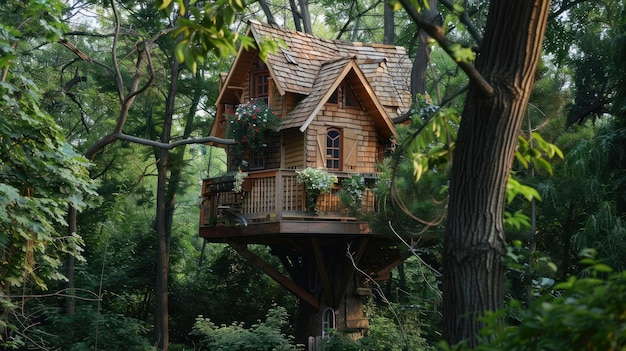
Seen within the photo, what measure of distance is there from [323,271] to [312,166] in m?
2.47

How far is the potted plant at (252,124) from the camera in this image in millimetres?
17188

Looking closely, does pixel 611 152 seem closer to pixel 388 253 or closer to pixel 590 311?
pixel 388 253

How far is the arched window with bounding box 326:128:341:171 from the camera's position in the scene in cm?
1761

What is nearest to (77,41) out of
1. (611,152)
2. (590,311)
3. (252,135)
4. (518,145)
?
(252,135)

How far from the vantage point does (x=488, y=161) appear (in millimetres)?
4688

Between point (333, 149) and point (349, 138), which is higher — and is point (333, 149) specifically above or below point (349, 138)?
below

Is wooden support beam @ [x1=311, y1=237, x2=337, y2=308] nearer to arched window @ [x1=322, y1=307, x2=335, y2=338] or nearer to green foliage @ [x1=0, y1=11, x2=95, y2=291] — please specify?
arched window @ [x1=322, y1=307, x2=335, y2=338]

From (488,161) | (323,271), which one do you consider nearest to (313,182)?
(323,271)

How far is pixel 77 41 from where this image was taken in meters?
24.4

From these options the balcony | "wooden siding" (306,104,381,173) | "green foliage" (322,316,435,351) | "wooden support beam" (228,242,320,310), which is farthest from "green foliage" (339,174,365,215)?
"wooden support beam" (228,242,320,310)

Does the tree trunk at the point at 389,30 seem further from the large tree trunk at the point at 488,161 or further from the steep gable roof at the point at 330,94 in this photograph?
the large tree trunk at the point at 488,161

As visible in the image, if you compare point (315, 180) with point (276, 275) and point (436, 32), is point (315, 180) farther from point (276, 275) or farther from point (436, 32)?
point (436, 32)

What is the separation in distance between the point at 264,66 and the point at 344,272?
4965 millimetres

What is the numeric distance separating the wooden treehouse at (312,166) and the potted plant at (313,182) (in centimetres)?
14
